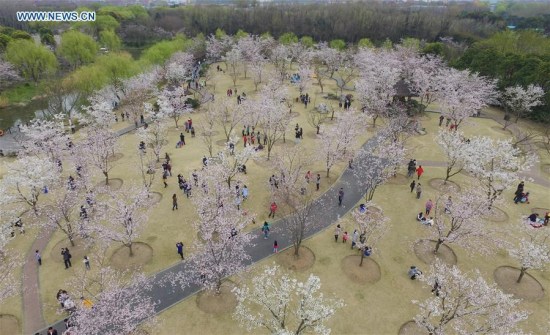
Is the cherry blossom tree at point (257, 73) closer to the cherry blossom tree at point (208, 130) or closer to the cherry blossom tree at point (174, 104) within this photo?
the cherry blossom tree at point (174, 104)

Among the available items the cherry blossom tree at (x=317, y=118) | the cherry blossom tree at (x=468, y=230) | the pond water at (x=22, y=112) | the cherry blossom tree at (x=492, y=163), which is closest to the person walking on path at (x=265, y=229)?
the cherry blossom tree at (x=468, y=230)

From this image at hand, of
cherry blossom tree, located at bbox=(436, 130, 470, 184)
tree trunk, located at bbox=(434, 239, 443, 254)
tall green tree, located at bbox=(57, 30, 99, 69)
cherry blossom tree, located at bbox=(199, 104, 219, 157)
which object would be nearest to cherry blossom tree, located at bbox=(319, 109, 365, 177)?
cherry blossom tree, located at bbox=(436, 130, 470, 184)

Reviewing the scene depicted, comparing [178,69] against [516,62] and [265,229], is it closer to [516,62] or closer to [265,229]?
[265,229]

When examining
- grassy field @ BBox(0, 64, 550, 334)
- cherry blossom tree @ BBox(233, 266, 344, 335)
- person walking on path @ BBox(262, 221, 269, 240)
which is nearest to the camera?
cherry blossom tree @ BBox(233, 266, 344, 335)

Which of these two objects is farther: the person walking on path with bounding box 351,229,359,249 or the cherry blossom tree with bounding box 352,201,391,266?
the person walking on path with bounding box 351,229,359,249

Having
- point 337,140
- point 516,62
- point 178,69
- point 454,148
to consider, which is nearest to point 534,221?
point 454,148

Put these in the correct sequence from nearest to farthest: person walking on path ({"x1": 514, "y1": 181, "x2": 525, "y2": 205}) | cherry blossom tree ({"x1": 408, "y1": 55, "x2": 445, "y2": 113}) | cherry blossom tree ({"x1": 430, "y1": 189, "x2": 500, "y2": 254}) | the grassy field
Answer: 1. the grassy field
2. cherry blossom tree ({"x1": 430, "y1": 189, "x2": 500, "y2": 254})
3. person walking on path ({"x1": 514, "y1": 181, "x2": 525, "y2": 205})
4. cherry blossom tree ({"x1": 408, "y1": 55, "x2": 445, "y2": 113})

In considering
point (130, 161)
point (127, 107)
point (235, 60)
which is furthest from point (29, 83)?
point (130, 161)

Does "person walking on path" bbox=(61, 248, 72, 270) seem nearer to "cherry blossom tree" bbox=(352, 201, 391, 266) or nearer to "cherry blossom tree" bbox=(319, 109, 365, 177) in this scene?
"cherry blossom tree" bbox=(352, 201, 391, 266)
